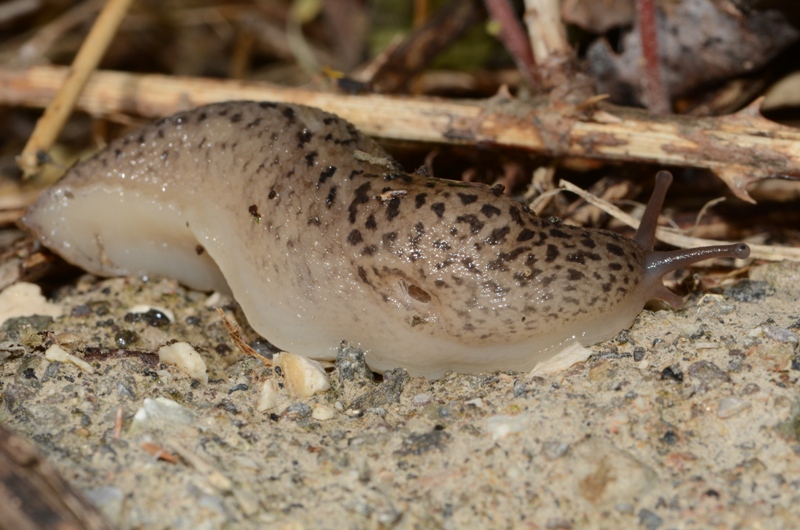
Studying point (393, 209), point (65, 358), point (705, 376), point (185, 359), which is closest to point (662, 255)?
point (705, 376)

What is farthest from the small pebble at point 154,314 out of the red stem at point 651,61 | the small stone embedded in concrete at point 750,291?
the red stem at point 651,61

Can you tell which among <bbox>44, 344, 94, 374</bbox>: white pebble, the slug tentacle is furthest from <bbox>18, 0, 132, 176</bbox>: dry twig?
the slug tentacle

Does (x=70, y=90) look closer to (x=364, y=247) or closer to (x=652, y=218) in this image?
(x=364, y=247)

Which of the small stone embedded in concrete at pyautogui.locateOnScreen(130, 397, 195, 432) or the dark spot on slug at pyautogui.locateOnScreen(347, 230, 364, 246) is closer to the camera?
the small stone embedded in concrete at pyautogui.locateOnScreen(130, 397, 195, 432)

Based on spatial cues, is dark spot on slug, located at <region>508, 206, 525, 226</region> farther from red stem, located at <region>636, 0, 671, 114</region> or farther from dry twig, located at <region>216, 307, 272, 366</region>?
red stem, located at <region>636, 0, 671, 114</region>

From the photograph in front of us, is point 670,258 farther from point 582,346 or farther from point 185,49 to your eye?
point 185,49
